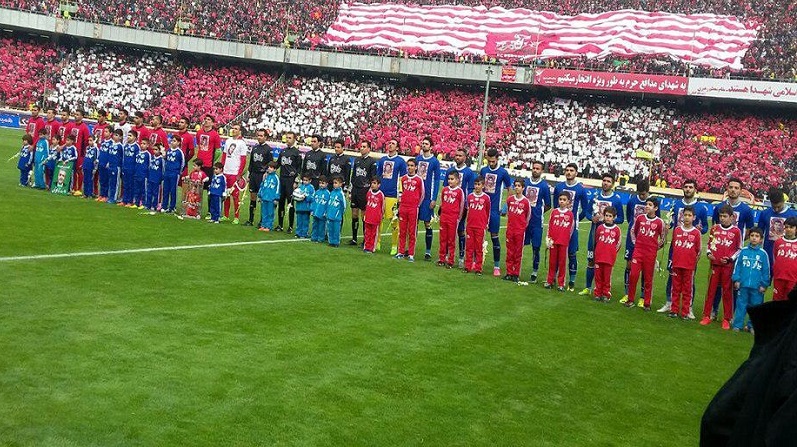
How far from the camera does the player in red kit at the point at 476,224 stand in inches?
592

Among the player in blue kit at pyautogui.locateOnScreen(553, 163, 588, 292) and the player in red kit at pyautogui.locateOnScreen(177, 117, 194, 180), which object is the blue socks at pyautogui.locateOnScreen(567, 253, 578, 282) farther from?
the player in red kit at pyautogui.locateOnScreen(177, 117, 194, 180)

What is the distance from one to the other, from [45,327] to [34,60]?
166ft

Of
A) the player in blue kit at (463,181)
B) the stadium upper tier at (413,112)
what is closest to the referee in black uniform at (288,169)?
the player in blue kit at (463,181)

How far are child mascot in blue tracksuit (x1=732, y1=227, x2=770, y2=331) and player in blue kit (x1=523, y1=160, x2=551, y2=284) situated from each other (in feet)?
12.0

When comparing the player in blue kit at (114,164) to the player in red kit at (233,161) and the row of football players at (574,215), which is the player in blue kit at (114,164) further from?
the row of football players at (574,215)

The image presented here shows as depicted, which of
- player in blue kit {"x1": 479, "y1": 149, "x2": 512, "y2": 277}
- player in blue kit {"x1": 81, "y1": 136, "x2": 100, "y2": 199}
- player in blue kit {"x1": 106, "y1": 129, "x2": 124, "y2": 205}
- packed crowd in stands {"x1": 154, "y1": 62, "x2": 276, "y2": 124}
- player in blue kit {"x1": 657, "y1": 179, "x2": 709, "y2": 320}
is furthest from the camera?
packed crowd in stands {"x1": 154, "y1": 62, "x2": 276, "y2": 124}

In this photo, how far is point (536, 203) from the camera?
1528 centimetres

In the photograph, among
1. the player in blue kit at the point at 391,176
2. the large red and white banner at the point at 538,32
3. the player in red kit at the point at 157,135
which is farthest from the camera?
the large red and white banner at the point at 538,32

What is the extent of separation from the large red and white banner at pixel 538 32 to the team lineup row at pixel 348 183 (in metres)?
25.8

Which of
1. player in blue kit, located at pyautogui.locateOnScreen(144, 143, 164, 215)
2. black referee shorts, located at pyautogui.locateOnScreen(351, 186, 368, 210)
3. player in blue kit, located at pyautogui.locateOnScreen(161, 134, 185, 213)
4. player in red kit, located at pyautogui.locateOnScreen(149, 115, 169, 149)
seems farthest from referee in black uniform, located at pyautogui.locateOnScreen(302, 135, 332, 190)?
player in red kit, located at pyautogui.locateOnScreen(149, 115, 169, 149)

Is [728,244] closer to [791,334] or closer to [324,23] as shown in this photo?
[791,334]

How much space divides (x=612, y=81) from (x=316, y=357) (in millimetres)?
39522

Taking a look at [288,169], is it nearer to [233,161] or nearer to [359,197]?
[233,161]

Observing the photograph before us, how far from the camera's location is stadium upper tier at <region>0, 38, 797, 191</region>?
139 ft
